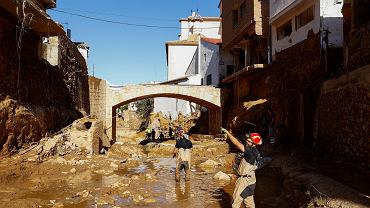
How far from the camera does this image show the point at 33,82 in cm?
1384

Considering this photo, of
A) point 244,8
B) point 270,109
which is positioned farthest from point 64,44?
point 244,8

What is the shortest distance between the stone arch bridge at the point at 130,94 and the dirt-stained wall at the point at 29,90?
5.49 m

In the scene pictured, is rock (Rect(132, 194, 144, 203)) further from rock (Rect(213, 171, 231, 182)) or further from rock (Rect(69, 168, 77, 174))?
rock (Rect(213, 171, 231, 182))

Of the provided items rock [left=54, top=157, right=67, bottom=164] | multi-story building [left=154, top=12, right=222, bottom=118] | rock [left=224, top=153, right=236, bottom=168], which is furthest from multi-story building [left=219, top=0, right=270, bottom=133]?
multi-story building [left=154, top=12, right=222, bottom=118]

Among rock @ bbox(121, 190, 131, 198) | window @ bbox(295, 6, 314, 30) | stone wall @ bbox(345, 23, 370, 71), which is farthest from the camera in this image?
window @ bbox(295, 6, 314, 30)

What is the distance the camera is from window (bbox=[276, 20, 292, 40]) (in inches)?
801

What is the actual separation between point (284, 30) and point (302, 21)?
2.36m

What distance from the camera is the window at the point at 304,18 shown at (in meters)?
17.7

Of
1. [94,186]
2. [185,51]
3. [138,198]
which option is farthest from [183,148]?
[185,51]

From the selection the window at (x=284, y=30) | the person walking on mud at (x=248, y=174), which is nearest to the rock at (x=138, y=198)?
the person walking on mud at (x=248, y=174)

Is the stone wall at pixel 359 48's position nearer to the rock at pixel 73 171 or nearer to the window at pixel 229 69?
the rock at pixel 73 171

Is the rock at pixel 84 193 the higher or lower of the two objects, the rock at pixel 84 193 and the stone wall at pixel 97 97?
the lower

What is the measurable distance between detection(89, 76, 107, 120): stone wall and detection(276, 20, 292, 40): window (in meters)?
11.7

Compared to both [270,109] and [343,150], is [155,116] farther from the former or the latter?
[343,150]
